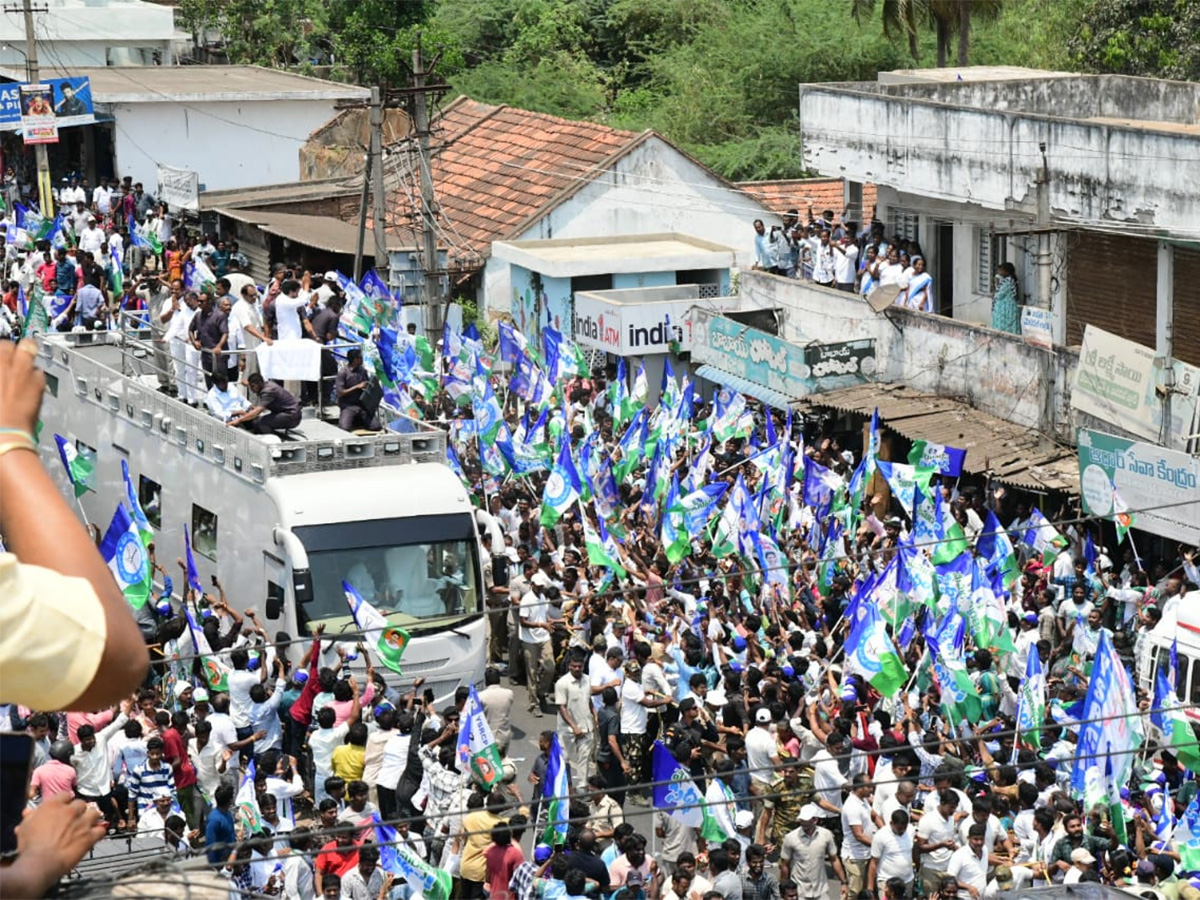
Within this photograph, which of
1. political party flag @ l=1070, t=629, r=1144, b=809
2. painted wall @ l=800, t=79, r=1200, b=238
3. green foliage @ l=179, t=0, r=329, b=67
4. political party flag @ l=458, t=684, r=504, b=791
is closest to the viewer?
political party flag @ l=1070, t=629, r=1144, b=809

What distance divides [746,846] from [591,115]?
3455 cm

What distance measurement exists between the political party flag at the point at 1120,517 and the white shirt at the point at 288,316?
25.2 feet

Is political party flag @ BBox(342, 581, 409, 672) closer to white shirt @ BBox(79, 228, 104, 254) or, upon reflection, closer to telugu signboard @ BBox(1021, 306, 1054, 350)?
telugu signboard @ BBox(1021, 306, 1054, 350)

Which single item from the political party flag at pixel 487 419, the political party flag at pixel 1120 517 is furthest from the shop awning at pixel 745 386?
the political party flag at pixel 1120 517

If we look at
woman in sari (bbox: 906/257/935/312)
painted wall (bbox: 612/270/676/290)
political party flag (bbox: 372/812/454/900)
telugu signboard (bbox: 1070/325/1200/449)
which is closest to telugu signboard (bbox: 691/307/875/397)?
woman in sari (bbox: 906/257/935/312)

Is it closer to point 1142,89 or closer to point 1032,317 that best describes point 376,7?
point 1142,89

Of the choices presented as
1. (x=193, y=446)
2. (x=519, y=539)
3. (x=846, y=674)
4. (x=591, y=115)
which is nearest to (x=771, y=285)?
(x=519, y=539)

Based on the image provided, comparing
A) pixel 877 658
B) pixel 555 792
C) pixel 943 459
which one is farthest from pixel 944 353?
pixel 555 792

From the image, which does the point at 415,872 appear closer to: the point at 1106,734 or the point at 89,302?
the point at 1106,734

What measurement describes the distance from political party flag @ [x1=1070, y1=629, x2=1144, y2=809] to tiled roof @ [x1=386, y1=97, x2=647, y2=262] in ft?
63.7

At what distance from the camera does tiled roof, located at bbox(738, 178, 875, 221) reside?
1330 inches

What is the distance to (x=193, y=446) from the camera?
17328 millimetres

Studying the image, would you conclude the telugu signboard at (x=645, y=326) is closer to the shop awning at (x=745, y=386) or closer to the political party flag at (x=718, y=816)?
the shop awning at (x=745, y=386)

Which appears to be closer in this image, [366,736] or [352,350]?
[366,736]
